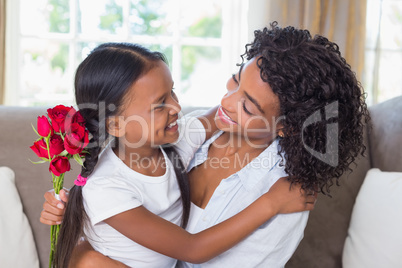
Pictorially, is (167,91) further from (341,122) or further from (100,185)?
(341,122)

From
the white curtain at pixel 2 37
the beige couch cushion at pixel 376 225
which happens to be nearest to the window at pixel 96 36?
the white curtain at pixel 2 37

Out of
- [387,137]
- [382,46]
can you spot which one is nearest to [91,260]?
[387,137]

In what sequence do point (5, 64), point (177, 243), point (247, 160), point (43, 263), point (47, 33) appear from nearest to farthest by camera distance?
1. point (177, 243)
2. point (247, 160)
3. point (43, 263)
4. point (5, 64)
5. point (47, 33)

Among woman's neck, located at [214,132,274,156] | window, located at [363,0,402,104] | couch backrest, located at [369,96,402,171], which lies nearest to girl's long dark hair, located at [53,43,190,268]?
woman's neck, located at [214,132,274,156]

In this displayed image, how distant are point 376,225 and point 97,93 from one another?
3.74ft

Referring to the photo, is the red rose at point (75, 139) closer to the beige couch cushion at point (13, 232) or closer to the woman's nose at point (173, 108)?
the woman's nose at point (173, 108)

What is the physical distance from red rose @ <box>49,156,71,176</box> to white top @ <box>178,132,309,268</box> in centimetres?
48

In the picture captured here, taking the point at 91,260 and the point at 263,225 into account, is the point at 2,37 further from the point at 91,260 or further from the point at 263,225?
the point at 263,225

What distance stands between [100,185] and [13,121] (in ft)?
2.40

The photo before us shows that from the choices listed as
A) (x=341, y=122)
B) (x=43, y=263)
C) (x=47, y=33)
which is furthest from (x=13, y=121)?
(x=47, y=33)

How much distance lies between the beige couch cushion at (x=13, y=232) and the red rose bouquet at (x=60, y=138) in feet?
1.69

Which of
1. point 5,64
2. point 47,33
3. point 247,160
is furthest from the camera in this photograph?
point 47,33

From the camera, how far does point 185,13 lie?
3.50 meters

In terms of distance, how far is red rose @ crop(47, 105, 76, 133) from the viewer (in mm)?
1264
